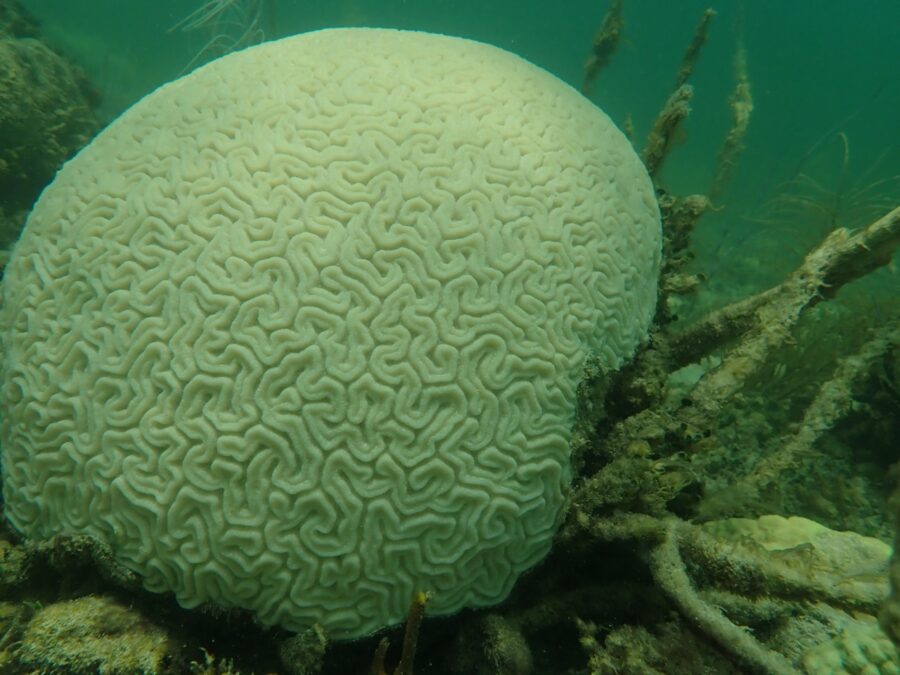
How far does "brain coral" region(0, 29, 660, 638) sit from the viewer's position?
239cm

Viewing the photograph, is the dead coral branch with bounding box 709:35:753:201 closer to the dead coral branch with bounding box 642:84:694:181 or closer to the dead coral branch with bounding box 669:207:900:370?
the dead coral branch with bounding box 642:84:694:181

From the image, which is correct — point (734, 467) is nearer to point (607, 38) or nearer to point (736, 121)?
point (736, 121)

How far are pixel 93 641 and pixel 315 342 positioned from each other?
145 centimetres

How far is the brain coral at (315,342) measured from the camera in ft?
7.86

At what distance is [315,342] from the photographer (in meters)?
2.57

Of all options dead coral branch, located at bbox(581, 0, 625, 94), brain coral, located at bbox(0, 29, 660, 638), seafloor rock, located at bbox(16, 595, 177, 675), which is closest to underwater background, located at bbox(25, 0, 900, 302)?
dead coral branch, located at bbox(581, 0, 625, 94)

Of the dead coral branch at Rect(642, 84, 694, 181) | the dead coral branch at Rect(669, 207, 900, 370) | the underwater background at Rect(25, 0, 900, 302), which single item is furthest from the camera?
the underwater background at Rect(25, 0, 900, 302)

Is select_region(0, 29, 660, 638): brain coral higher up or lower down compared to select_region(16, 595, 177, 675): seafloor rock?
higher up

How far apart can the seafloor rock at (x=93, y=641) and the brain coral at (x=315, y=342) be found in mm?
191

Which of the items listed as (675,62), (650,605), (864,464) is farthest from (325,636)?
(675,62)

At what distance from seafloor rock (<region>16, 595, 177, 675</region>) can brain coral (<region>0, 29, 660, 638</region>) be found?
191mm

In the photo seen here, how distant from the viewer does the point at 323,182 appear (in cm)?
296

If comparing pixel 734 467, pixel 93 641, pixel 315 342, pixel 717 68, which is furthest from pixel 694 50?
pixel 717 68

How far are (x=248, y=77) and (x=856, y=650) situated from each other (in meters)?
4.08
